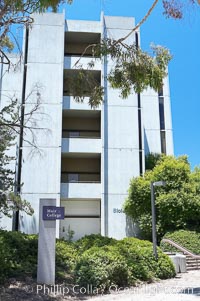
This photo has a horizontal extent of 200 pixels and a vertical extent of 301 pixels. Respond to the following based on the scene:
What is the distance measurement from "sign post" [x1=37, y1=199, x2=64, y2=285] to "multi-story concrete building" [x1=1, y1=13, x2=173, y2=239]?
1252 centimetres

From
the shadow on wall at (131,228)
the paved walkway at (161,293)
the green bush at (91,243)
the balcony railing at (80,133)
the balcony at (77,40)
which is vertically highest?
the balcony at (77,40)

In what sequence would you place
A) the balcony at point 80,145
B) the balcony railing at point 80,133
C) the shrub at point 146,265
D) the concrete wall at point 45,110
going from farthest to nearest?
the balcony railing at point 80,133
the balcony at point 80,145
the concrete wall at point 45,110
the shrub at point 146,265

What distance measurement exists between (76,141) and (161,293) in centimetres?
1589

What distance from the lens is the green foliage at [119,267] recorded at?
10.1 meters

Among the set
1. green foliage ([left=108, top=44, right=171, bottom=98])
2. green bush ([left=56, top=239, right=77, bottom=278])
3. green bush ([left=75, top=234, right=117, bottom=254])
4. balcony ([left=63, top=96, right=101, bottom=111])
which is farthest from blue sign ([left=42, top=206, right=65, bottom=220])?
balcony ([left=63, top=96, right=101, bottom=111])

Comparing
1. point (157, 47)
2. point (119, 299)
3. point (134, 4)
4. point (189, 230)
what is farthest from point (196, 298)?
point (189, 230)

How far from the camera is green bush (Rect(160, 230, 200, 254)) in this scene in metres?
19.0

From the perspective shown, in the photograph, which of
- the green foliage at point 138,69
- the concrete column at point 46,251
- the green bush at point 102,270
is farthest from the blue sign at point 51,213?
the green foliage at point 138,69

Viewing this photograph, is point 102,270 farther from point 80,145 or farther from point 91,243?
point 80,145

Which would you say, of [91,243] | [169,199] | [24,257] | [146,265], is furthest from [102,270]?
[169,199]

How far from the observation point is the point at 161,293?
9.40 m

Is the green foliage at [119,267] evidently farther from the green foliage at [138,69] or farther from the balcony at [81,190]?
the balcony at [81,190]

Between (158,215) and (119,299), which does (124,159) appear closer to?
(158,215)

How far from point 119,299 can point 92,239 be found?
607 centimetres
